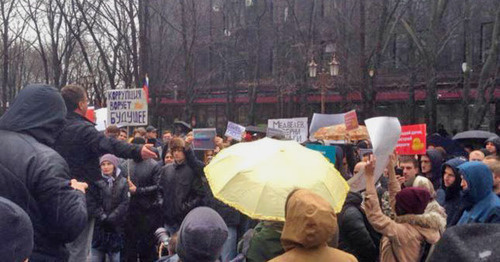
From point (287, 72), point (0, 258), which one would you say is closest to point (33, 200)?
point (0, 258)

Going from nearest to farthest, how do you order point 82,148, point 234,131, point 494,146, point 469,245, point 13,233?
point 469,245 → point 13,233 → point 82,148 → point 494,146 → point 234,131

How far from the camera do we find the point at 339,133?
13820mm

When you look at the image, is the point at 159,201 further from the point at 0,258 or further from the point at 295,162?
the point at 0,258

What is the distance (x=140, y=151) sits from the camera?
503 centimetres

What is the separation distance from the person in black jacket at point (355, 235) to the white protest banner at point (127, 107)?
242 inches

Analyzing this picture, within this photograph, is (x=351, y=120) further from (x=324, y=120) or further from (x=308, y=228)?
(x=308, y=228)

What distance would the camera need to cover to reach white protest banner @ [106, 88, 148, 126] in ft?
35.0

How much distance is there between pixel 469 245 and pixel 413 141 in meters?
7.91

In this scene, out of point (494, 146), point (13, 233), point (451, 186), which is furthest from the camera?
point (494, 146)

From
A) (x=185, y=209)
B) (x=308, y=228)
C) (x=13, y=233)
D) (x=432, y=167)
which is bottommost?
(x=185, y=209)

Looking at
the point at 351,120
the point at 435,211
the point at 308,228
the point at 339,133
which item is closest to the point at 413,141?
the point at 351,120

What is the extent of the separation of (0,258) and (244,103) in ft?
120

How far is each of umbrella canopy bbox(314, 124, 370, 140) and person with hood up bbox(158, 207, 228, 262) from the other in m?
10.2

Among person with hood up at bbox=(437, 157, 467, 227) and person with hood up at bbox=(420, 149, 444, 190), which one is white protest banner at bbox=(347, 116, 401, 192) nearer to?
person with hood up at bbox=(437, 157, 467, 227)
